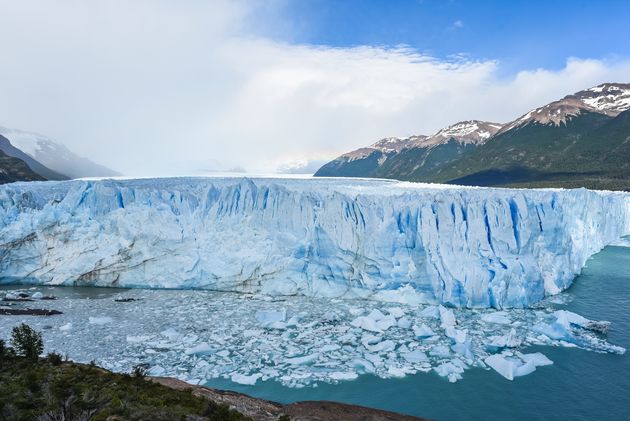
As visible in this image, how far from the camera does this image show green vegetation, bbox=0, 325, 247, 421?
5711 mm

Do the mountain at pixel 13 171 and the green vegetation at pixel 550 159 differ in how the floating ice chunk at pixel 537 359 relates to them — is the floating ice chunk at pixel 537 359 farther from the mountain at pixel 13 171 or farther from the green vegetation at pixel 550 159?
the green vegetation at pixel 550 159

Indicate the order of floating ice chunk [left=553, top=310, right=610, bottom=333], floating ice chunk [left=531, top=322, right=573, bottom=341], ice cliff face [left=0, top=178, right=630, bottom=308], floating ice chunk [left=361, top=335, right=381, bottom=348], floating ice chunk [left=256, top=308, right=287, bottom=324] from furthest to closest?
ice cliff face [left=0, top=178, right=630, bottom=308], floating ice chunk [left=256, top=308, right=287, bottom=324], floating ice chunk [left=553, top=310, right=610, bottom=333], floating ice chunk [left=531, top=322, right=573, bottom=341], floating ice chunk [left=361, top=335, right=381, bottom=348]

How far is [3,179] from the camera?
33.9m

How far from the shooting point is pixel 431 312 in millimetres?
13148

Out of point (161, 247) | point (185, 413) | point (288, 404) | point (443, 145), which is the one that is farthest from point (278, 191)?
point (443, 145)

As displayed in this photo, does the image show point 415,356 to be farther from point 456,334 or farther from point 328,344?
point 328,344

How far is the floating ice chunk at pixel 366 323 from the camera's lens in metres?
11.7

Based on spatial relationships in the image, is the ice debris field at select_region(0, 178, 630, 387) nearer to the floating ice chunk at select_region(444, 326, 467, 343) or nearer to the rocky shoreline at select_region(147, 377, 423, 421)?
the floating ice chunk at select_region(444, 326, 467, 343)

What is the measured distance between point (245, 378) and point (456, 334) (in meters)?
5.79

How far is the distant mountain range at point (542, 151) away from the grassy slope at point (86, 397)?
2177 inches

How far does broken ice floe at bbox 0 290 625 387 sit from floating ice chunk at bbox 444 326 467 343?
27 mm

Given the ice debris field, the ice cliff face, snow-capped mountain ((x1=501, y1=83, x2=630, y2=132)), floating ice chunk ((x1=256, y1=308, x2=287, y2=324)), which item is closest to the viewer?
the ice debris field

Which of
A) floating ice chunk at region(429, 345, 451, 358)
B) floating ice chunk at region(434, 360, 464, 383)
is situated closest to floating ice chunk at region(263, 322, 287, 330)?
floating ice chunk at region(429, 345, 451, 358)

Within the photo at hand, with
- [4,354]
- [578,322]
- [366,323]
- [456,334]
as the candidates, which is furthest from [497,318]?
[4,354]
